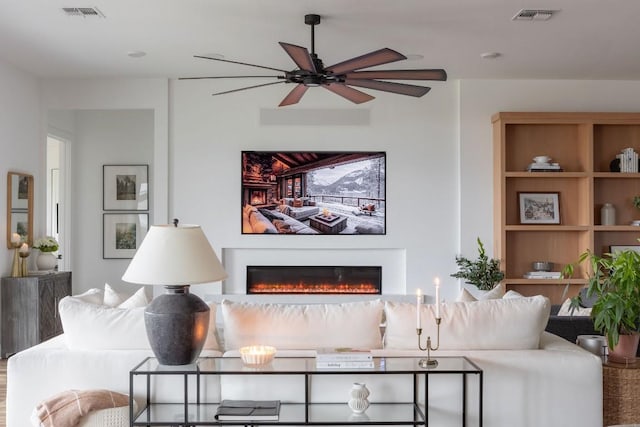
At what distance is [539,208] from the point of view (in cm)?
715

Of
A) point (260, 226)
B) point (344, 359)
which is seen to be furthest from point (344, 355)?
point (260, 226)

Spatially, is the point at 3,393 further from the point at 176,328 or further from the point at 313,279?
the point at 313,279

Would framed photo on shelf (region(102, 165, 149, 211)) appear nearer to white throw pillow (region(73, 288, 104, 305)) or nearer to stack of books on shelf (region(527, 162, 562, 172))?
stack of books on shelf (region(527, 162, 562, 172))

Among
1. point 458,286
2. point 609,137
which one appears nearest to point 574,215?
point 609,137

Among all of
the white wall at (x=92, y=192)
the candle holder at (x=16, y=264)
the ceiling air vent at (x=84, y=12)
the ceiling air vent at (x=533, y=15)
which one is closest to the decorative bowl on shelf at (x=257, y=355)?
the ceiling air vent at (x=84, y=12)

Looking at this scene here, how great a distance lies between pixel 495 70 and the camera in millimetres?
6699

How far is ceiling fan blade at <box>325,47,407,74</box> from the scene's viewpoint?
387 centimetres

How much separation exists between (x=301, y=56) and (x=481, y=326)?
5.98 feet

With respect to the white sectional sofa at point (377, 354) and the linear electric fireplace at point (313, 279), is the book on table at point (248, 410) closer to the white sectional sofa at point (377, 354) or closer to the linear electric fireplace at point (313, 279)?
the white sectional sofa at point (377, 354)

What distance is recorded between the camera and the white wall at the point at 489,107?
7.11m

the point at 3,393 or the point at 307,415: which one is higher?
the point at 307,415

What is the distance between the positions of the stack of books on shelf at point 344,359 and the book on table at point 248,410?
0.26 metres

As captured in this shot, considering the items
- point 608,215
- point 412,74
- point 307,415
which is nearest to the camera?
point 307,415

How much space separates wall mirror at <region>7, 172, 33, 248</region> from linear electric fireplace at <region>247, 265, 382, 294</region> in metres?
2.22
